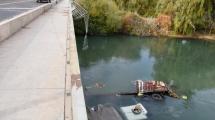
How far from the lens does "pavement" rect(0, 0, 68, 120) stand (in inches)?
274

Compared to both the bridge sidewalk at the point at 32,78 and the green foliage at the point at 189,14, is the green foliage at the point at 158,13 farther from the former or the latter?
the bridge sidewalk at the point at 32,78

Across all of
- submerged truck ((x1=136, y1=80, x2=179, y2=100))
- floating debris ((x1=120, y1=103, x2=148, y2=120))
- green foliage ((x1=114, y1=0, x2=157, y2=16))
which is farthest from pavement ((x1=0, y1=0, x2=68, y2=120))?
green foliage ((x1=114, y1=0, x2=157, y2=16))

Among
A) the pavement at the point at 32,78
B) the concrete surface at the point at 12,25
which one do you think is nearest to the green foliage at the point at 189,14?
the concrete surface at the point at 12,25

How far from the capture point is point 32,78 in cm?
932

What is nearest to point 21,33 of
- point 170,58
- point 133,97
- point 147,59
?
point 133,97

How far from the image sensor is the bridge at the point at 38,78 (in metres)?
6.93

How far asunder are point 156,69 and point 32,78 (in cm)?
2577

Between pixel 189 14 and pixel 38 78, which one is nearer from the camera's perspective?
pixel 38 78

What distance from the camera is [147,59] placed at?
3834 cm

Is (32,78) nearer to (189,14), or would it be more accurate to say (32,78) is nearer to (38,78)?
(38,78)

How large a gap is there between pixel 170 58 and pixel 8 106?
115ft

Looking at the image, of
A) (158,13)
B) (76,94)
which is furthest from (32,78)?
(158,13)

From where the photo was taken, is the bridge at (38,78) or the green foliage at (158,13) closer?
the bridge at (38,78)

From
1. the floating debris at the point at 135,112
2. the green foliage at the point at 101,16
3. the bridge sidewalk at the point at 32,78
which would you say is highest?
the bridge sidewalk at the point at 32,78
